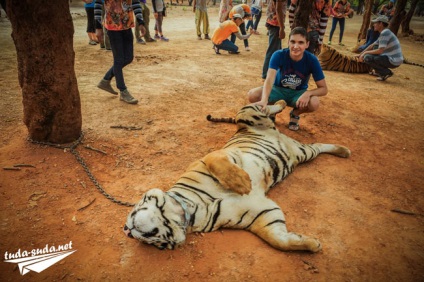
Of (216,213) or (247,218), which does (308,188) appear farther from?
(216,213)

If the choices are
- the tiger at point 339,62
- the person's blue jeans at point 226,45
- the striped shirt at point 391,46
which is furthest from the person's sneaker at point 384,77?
the person's blue jeans at point 226,45

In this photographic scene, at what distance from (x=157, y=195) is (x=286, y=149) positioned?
176cm

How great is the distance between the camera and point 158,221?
190cm

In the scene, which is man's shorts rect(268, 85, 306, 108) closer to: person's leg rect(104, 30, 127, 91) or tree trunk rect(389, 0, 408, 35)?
person's leg rect(104, 30, 127, 91)

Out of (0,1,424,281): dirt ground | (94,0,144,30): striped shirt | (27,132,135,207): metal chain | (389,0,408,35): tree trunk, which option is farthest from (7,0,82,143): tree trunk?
(389,0,408,35): tree trunk

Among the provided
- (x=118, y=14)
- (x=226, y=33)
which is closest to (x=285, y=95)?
(x=118, y=14)

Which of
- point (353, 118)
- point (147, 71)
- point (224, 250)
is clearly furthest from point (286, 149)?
point (147, 71)

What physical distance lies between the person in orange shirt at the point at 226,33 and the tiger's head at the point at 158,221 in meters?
7.72

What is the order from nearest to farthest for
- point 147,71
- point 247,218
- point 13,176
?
point 247,218 < point 13,176 < point 147,71

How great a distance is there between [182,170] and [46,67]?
199cm

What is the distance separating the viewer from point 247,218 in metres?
2.33

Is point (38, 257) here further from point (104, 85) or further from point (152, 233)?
point (104, 85)

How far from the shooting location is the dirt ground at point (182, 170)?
2.07 metres

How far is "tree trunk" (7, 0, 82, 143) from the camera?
111 inches
